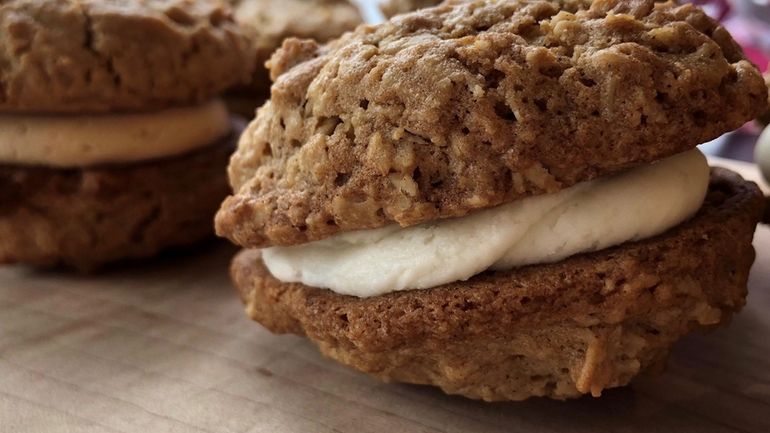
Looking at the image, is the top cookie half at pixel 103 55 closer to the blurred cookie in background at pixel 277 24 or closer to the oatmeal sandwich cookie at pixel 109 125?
the oatmeal sandwich cookie at pixel 109 125

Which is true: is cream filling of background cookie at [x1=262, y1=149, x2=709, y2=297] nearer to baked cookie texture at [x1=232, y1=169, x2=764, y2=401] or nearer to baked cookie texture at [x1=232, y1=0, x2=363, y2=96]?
baked cookie texture at [x1=232, y1=169, x2=764, y2=401]

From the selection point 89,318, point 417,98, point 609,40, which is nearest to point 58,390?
point 89,318

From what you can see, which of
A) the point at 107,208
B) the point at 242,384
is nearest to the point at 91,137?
the point at 107,208

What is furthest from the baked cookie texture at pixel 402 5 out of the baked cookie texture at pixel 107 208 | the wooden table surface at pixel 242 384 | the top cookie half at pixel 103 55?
the wooden table surface at pixel 242 384

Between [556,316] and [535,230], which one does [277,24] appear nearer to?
[535,230]

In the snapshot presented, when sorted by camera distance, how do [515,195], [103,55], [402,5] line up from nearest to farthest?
[515,195] < [103,55] < [402,5]

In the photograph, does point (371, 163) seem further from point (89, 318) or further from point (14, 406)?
point (89, 318)
